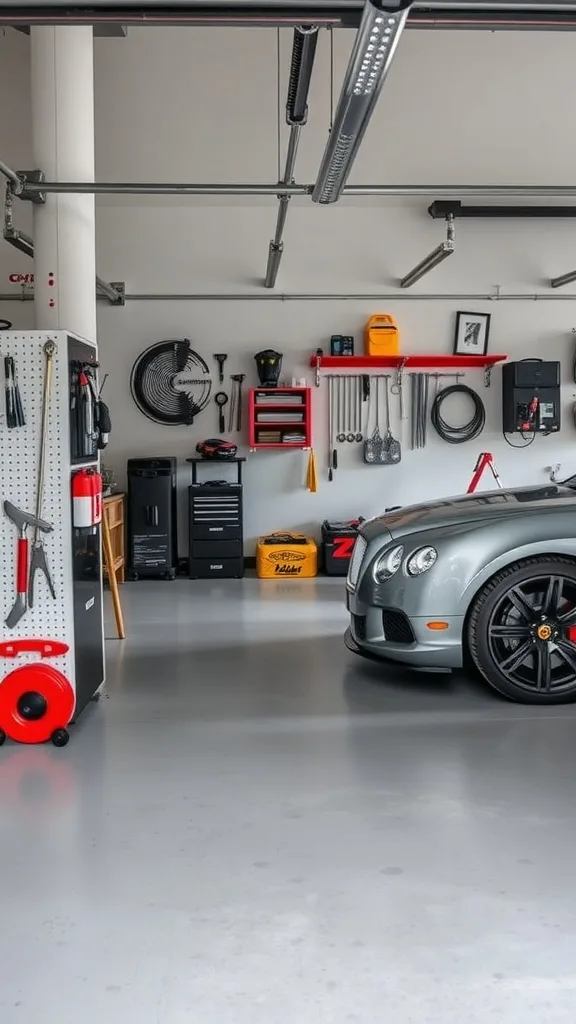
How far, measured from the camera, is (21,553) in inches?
131

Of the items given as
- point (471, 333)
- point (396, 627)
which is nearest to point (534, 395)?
point (471, 333)

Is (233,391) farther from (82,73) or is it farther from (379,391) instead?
(82,73)

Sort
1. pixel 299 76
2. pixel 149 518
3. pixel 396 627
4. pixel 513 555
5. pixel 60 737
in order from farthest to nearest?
pixel 149 518 → pixel 396 627 → pixel 513 555 → pixel 299 76 → pixel 60 737

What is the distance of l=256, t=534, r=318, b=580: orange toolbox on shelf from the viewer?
758 centimetres

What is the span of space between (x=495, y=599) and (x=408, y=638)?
1.39ft

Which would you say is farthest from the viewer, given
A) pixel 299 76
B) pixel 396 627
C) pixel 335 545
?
pixel 335 545

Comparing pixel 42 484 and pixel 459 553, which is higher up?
pixel 42 484

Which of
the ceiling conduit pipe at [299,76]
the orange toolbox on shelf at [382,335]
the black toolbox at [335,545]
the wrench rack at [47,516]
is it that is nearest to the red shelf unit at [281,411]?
the orange toolbox on shelf at [382,335]

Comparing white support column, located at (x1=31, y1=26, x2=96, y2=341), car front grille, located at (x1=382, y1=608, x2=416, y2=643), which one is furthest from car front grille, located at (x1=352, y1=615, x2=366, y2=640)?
white support column, located at (x1=31, y1=26, x2=96, y2=341)

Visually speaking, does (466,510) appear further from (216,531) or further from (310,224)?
(310,224)

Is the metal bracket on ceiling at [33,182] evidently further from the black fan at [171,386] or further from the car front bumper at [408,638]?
the black fan at [171,386]

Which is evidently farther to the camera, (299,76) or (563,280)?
(563,280)

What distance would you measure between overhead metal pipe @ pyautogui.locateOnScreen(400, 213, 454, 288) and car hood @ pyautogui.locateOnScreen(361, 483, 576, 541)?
239 centimetres

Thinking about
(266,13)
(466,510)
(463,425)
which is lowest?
(466,510)
